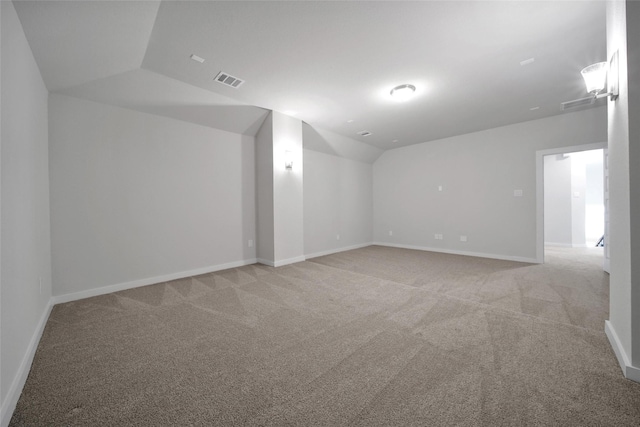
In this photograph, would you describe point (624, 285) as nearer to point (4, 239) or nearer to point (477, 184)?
point (4, 239)

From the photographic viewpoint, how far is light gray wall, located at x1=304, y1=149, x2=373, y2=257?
5.99 meters

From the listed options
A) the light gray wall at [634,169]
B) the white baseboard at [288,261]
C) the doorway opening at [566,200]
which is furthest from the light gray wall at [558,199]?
the white baseboard at [288,261]

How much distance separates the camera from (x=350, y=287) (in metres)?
3.52

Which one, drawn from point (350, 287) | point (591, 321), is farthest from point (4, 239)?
point (591, 321)

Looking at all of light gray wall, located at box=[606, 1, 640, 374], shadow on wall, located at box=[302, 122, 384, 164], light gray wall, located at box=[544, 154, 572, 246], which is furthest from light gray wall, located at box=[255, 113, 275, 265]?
light gray wall, located at box=[544, 154, 572, 246]

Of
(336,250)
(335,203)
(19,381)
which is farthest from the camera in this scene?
(335,203)

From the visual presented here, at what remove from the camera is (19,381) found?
154 cm

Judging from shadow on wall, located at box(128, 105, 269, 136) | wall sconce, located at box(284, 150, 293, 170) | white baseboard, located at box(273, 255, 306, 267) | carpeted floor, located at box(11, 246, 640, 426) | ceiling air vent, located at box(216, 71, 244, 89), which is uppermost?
ceiling air vent, located at box(216, 71, 244, 89)

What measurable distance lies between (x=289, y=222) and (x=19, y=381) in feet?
12.3

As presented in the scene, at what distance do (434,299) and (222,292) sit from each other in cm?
271

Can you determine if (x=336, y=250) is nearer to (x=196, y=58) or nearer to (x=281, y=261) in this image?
(x=281, y=261)

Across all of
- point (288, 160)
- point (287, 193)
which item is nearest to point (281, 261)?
point (287, 193)

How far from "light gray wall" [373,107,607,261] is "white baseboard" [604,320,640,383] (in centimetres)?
358

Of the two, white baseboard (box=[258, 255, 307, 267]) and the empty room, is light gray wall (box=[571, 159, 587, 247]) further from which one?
white baseboard (box=[258, 255, 307, 267])
